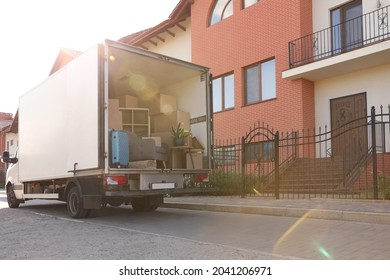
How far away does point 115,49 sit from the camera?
8570 millimetres

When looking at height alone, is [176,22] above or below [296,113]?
above

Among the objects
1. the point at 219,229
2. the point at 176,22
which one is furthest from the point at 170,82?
the point at 176,22

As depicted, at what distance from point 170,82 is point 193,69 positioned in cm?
95

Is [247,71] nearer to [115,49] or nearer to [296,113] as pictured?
[296,113]

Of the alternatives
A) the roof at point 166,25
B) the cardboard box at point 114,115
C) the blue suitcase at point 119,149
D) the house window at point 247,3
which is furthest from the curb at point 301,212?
the roof at point 166,25

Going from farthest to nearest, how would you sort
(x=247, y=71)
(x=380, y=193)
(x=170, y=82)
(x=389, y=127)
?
(x=247, y=71) → (x=389, y=127) → (x=170, y=82) → (x=380, y=193)

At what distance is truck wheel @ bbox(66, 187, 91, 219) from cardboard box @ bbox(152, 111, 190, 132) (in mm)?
2782

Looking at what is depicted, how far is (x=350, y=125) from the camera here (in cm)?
1483

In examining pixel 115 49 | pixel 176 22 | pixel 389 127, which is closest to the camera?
pixel 115 49

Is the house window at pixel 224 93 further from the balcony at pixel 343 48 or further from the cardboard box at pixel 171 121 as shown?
the cardboard box at pixel 171 121

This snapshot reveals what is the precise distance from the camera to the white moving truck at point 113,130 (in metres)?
8.27

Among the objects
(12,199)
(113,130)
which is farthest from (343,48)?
(12,199)

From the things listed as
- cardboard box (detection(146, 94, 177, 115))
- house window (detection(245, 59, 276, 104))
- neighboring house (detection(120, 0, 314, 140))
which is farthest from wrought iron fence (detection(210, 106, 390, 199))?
cardboard box (detection(146, 94, 177, 115))

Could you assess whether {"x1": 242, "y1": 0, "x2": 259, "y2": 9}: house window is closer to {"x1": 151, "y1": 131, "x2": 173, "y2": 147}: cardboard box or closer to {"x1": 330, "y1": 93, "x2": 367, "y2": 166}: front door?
{"x1": 330, "y1": 93, "x2": 367, "y2": 166}: front door
